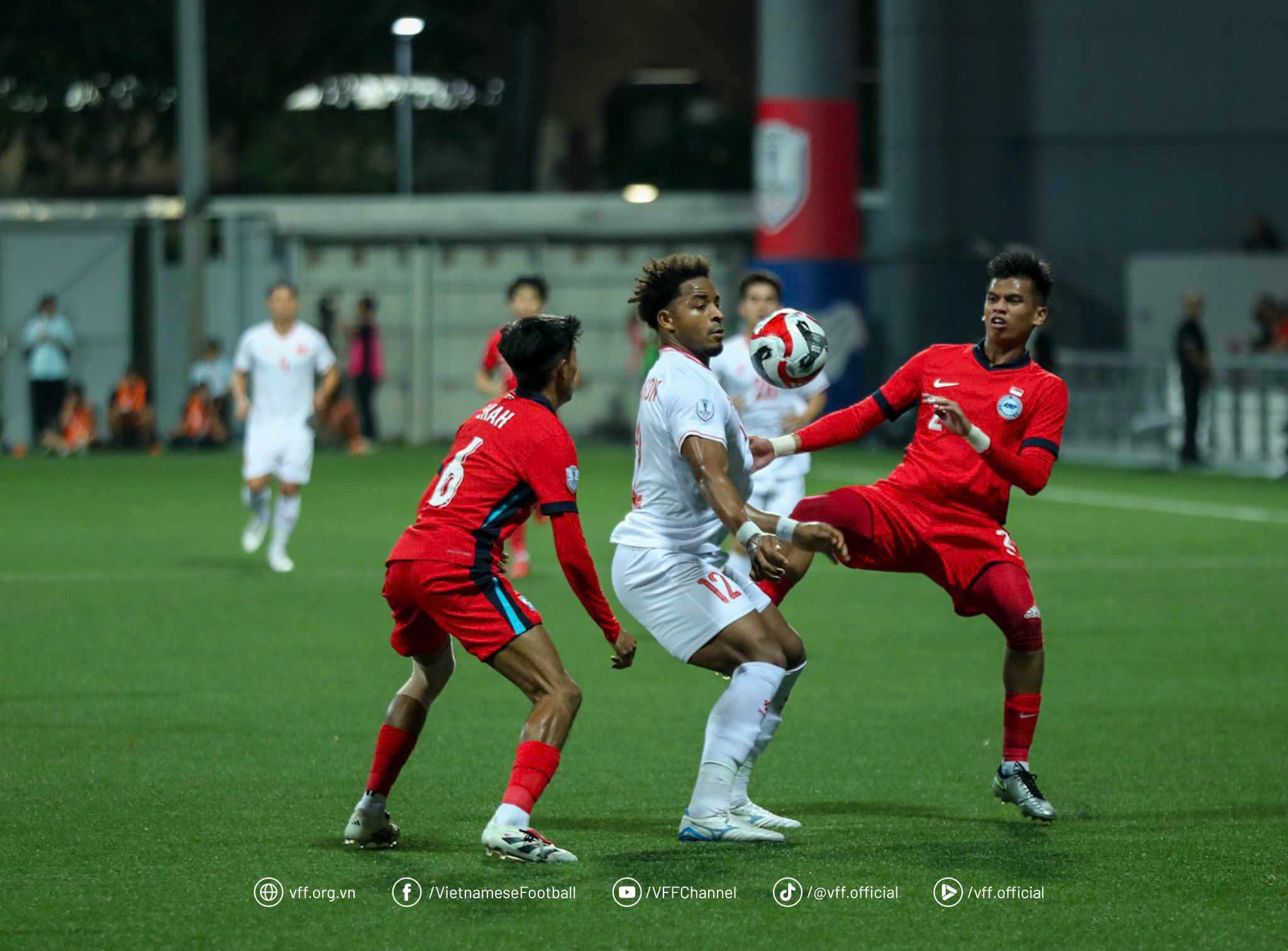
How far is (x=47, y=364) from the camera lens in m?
30.0

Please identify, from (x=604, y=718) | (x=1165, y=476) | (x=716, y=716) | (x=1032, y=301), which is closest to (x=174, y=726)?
(x=604, y=718)

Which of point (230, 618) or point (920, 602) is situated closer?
point (230, 618)

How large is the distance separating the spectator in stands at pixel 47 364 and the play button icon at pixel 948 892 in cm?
2537

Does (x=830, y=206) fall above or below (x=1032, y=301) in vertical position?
above

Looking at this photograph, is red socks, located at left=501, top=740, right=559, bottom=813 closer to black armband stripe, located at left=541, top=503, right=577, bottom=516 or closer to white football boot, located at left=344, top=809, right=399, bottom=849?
white football boot, located at left=344, top=809, right=399, bottom=849

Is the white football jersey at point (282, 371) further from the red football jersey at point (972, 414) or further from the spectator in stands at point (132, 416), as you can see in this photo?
the spectator in stands at point (132, 416)

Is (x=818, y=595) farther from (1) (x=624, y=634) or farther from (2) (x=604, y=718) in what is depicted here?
(1) (x=624, y=634)

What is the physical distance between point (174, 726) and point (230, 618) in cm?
383

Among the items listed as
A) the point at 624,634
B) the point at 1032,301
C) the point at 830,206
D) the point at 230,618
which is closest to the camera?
the point at 624,634

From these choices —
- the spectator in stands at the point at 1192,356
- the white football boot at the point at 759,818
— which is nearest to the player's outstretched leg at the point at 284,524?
the white football boot at the point at 759,818

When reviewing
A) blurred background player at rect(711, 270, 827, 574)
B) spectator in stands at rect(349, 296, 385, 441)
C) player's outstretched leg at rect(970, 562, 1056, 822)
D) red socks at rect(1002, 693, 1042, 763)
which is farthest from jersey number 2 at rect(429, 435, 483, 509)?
spectator in stands at rect(349, 296, 385, 441)

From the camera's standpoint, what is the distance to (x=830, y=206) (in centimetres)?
3102

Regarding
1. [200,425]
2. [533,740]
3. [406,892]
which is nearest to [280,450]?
[533,740]

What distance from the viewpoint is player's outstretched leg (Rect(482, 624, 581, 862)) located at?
21.5 ft
